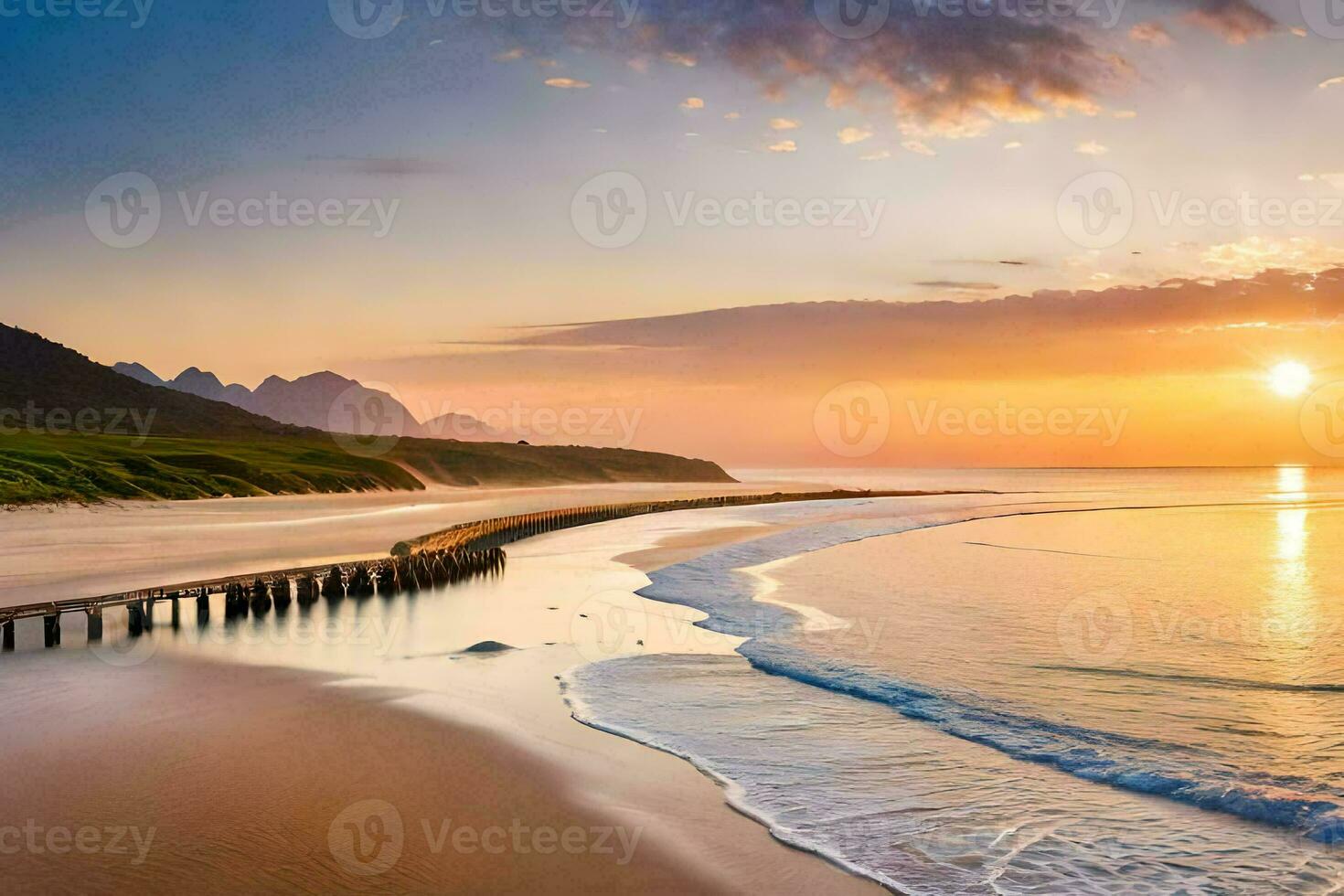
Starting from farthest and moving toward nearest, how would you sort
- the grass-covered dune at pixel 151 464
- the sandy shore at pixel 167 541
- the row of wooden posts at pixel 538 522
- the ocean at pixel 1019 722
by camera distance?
the grass-covered dune at pixel 151 464, the row of wooden posts at pixel 538 522, the sandy shore at pixel 167 541, the ocean at pixel 1019 722

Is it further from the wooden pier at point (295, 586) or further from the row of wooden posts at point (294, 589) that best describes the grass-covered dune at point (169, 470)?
the row of wooden posts at point (294, 589)

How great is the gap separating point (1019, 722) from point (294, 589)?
64.7 ft

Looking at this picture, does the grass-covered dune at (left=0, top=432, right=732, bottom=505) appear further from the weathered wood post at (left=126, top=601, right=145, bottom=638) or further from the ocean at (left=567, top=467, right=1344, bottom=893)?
the ocean at (left=567, top=467, right=1344, bottom=893)

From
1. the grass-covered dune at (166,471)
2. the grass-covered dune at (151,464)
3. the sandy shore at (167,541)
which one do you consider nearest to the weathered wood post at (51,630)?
the sandy shore at (167,541)

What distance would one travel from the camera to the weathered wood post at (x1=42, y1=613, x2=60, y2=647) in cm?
1822

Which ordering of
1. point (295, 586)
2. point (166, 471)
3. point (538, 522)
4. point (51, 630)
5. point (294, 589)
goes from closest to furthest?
1. point (51, 630)
2. point (295, 586)
3. point (294, 589)
4. point (538, 522)
5. point (166, 471)

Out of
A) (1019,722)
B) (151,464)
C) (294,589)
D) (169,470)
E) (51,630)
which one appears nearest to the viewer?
(1019,722)

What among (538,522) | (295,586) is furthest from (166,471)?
(295,586)

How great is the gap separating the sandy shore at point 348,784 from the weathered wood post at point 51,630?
34.9 inches

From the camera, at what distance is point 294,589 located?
25.6m

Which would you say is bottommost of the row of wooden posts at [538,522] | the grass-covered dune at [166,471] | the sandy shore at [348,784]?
the row of wooden posts at [538,522]

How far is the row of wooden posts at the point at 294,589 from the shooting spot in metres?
19.2

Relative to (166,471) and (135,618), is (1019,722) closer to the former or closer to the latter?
(135,618)

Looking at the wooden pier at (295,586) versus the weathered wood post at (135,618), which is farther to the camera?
the weathered wood post at (135,618)
